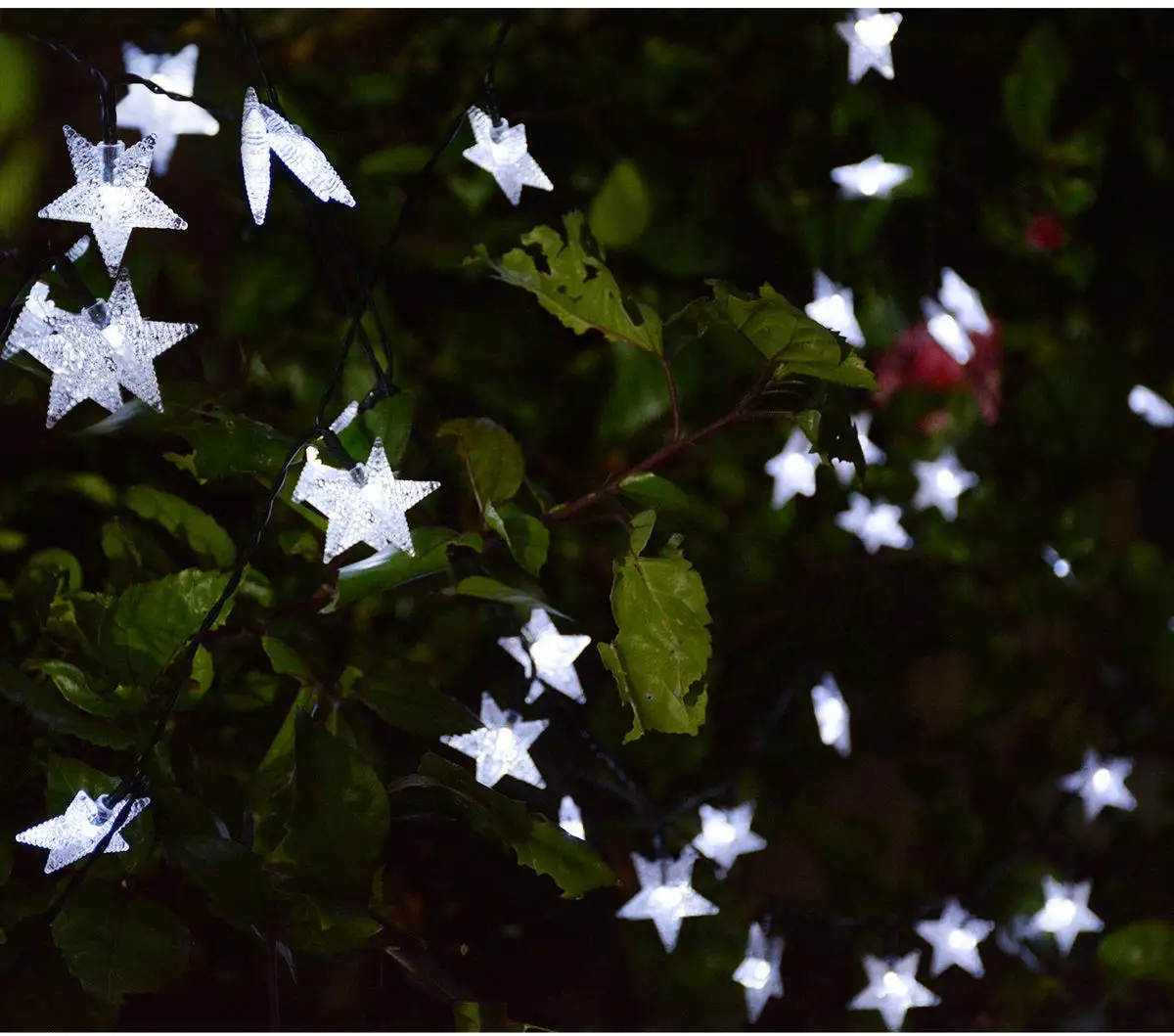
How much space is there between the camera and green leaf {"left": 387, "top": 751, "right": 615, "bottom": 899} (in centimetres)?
57

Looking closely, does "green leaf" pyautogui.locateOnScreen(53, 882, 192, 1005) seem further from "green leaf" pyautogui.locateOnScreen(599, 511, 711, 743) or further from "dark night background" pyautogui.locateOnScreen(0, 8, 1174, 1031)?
"green leaf" pyautogui.locateOnScreen(599, 511, 711, 743)

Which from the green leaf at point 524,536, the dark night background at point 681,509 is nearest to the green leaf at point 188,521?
the dark night background at point 681,509

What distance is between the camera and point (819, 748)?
894 millimetres

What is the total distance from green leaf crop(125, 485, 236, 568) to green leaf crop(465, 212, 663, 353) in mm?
259

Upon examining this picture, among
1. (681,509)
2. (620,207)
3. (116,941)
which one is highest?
(620,207)

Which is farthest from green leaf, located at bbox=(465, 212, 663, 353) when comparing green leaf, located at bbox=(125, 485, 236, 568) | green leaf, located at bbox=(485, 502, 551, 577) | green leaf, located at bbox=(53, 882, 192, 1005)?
green leaf, located at bbox=(53, 882, 192, 1005)

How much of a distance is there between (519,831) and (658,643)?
15 centimetres

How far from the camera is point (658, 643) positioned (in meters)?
0.53

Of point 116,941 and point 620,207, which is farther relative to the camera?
point 620,207

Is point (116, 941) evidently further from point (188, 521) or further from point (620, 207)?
point (620, 207)

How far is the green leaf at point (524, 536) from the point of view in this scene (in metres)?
0.56

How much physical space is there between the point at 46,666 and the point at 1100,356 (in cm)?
84

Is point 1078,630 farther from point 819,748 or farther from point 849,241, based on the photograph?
point 849,241

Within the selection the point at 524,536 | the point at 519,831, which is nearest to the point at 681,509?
the point at 524,536
